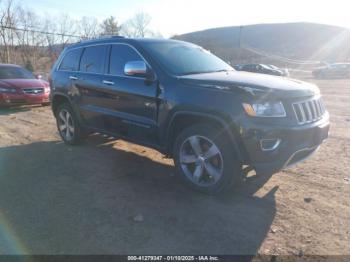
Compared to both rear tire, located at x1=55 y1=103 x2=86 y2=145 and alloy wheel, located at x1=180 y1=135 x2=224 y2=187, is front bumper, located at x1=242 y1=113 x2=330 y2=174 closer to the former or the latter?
alloy wheel, located at x1=180 y1=135 x2=224 y2=187

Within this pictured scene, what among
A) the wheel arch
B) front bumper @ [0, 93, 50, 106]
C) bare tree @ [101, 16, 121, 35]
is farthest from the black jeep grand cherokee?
bare tree @ [101, 16, 121, 35]

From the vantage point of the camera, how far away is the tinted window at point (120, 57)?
4.93m

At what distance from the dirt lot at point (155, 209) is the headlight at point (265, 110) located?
3.56 ft

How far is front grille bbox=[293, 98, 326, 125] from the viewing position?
146 inches

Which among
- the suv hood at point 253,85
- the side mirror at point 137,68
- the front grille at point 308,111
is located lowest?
the front grille at point 308,111

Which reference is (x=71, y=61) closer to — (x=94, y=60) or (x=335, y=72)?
(x=94, y=60)

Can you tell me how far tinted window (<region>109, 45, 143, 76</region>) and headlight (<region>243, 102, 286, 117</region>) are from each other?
6.45ft

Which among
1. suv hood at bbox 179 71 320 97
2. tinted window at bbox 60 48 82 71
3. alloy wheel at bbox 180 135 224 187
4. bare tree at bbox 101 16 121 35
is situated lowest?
alloy wheel at bbox 180 135 224 187

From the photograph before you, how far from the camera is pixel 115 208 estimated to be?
3.91 meters

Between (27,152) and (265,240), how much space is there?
4684mm

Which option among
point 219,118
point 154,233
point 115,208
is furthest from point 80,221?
point 219,118

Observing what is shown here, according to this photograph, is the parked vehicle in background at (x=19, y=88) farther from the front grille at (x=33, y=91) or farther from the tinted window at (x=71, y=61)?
the tinted window at (x=71, y=61)

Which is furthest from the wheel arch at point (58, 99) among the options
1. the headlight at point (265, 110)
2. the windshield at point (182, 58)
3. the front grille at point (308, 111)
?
the front grille at point (308, 111)

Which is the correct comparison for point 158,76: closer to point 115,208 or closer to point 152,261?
point 115,208
